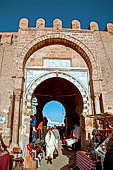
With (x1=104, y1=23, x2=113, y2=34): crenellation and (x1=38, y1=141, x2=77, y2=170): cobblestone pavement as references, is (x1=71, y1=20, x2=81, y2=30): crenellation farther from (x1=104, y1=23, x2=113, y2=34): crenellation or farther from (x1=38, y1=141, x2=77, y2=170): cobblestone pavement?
(x1=38, y1=141, x2=77, y2=170): cobblestone pavement

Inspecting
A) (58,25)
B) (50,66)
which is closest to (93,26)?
(58,25)

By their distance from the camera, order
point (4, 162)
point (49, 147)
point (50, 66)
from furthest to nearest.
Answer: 1. point (50, 66)
2. point (49, 147)
3. point (4, 162)

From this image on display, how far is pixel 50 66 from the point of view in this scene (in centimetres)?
690

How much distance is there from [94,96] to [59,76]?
1.88m

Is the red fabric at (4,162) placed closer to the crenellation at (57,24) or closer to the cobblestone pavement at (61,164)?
the cobblestone pavement at (61,164)

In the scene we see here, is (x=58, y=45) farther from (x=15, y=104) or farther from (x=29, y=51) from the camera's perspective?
(x=15, y=104)

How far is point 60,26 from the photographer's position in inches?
294

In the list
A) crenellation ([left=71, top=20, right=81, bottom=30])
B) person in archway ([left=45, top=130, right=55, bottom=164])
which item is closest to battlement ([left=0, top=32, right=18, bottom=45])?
crenellation ([left=71, top=20, right=81, bottom=30])

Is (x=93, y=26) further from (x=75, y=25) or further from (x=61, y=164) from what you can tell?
(x=61, y=164)

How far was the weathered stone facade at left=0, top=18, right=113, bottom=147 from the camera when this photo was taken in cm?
589

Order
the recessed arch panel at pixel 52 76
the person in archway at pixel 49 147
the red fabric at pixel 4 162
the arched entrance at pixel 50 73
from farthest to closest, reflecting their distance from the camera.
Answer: the recessed arch panel at pixel 52 76 → the arched entrance at pixel 50 73 → the person in archway at pixel 49 147 → the red fabric at pixel 4 162

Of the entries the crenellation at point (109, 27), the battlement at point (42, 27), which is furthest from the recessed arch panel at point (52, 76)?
the crenellation at point (109, 27)

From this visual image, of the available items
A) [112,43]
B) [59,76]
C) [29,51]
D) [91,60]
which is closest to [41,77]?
[59,76]

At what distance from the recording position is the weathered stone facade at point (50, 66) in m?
5.89
